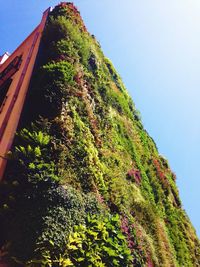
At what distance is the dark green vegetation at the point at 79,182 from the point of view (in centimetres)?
795

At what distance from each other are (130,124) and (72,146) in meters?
8.18

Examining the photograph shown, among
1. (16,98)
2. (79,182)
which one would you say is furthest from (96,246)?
(16,98)

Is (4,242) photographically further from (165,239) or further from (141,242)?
(165,239)

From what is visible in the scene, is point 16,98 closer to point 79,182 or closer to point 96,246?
point 79,182

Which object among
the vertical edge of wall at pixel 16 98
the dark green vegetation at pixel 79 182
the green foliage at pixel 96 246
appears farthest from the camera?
the vertical edge of wall at pixel 16 98

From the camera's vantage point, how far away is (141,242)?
10898 millimetres

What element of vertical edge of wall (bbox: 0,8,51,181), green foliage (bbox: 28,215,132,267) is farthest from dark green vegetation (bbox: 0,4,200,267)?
vertical edge of wall (bbox: 0,8,51,181)

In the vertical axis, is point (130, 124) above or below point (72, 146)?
above

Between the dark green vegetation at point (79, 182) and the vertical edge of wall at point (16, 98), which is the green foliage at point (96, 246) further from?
the vertical edge of wall at point (16, 98)

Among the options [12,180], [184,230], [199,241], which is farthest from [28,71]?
[199,241]

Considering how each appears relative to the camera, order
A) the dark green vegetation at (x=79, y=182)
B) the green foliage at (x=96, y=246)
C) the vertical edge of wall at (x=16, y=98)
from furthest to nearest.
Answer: the vertical edge of wall at (x=16, y=98)
the dark green vegetation at (x=79, y=182)
the green foliage at (x=96, y=246)

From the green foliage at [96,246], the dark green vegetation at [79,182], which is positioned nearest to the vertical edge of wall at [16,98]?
the dark green vegetation at [79,182]

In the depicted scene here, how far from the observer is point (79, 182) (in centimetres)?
970

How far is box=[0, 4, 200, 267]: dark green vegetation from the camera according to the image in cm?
795
